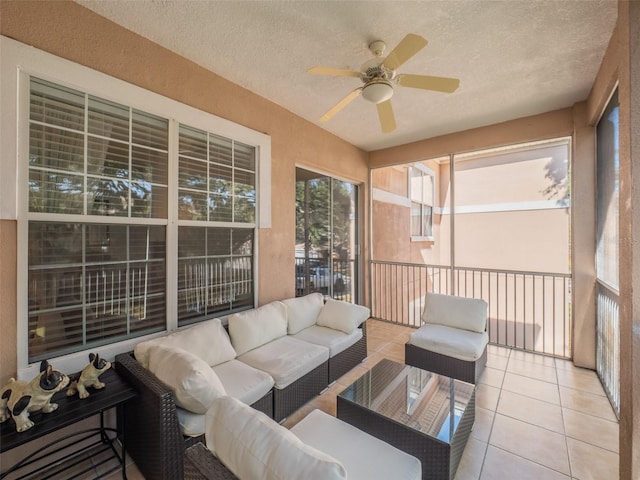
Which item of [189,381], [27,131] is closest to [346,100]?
[27,131]

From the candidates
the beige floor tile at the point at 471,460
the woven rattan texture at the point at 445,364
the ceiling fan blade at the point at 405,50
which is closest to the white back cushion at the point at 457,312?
the woven rattan texture at the point at 445,364

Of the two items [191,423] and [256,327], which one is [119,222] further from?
[191,423]

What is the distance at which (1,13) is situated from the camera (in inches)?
62.8

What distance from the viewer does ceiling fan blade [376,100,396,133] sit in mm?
2279

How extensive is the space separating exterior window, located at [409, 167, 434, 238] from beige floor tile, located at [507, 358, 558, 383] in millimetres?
2418

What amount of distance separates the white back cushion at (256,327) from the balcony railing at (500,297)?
8.40 feet

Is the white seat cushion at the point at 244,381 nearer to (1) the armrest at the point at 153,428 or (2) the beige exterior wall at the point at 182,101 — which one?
(1) the armrest at the point at 153,428

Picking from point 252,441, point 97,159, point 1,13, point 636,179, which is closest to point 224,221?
point 97,159

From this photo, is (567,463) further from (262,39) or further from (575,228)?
(262,39)

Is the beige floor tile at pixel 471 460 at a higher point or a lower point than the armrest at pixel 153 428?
lower

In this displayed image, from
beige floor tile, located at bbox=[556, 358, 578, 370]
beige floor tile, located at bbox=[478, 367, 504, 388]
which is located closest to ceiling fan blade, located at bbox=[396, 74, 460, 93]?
beige floor tile, located at bbox=[478, 367, 504, 388]

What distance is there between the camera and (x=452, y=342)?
2.73 meters

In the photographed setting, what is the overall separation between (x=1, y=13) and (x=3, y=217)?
1.19m

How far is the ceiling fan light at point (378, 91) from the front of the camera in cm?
202
